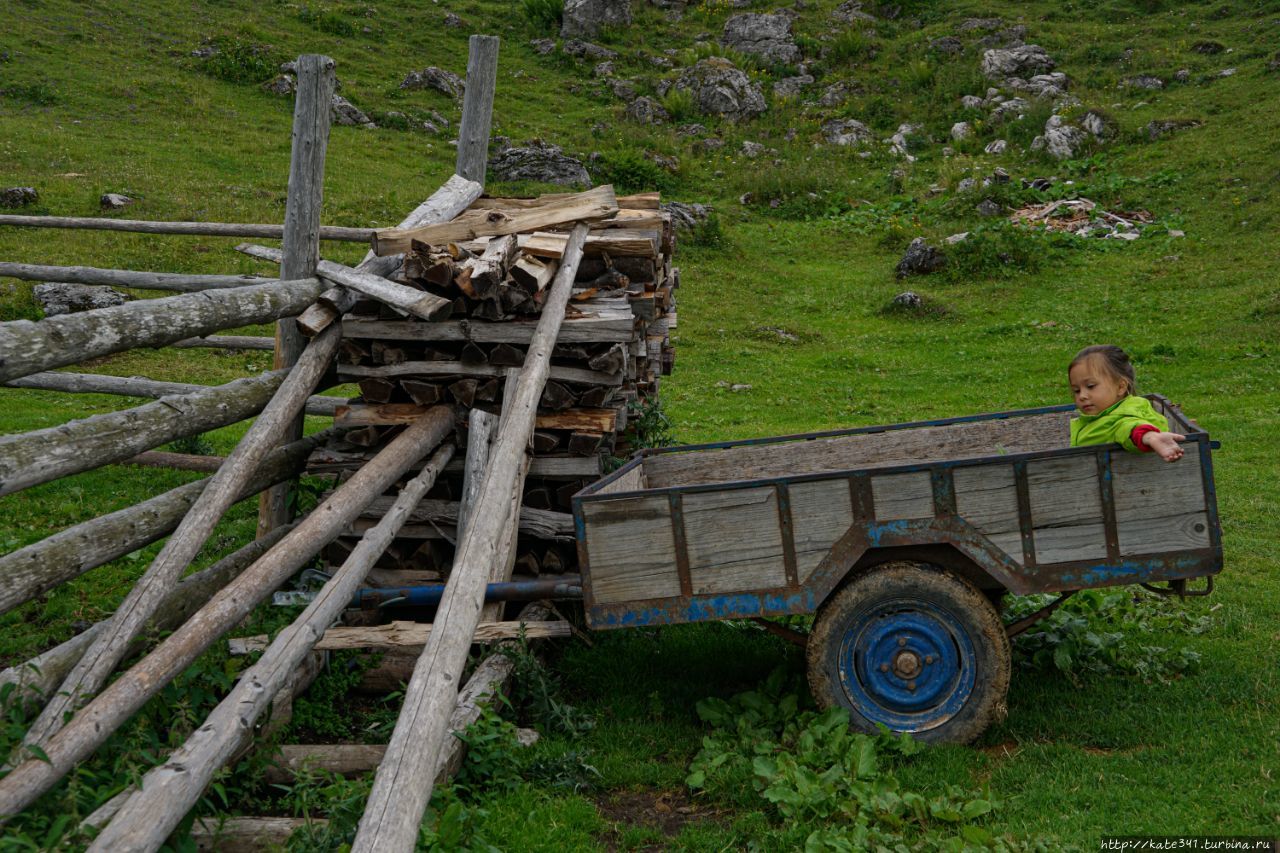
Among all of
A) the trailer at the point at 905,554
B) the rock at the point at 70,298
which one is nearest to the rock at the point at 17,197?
the rock at the point at 70,298

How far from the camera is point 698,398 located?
1346cm

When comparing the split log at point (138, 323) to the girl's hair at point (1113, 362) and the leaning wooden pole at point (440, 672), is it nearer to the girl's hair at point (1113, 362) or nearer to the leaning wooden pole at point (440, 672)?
the leaning wooden pole at point (440, 672)

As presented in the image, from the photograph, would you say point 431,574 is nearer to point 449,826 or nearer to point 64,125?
point 449,826

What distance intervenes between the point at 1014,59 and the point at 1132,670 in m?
26.2

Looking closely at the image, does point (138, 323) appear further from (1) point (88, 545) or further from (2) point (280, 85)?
(2) point (280, 85)

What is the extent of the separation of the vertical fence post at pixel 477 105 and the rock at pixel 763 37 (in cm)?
2439

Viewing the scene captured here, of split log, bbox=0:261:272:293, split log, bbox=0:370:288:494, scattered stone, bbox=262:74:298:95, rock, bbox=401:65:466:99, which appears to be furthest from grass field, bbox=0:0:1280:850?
split log, bbox=0:261:272:293

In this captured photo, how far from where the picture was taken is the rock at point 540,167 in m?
21.6

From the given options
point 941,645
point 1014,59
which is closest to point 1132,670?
point 941,645

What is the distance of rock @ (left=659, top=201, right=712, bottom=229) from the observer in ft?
66.4

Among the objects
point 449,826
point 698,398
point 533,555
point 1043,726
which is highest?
point 698,398

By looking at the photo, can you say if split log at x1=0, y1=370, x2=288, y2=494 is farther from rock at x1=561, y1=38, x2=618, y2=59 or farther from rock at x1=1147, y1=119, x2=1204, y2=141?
rock at x1=561, y1=38, x2=618, y2=59

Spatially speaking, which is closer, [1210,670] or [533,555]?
[1210,670]

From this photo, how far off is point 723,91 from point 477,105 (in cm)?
2057
